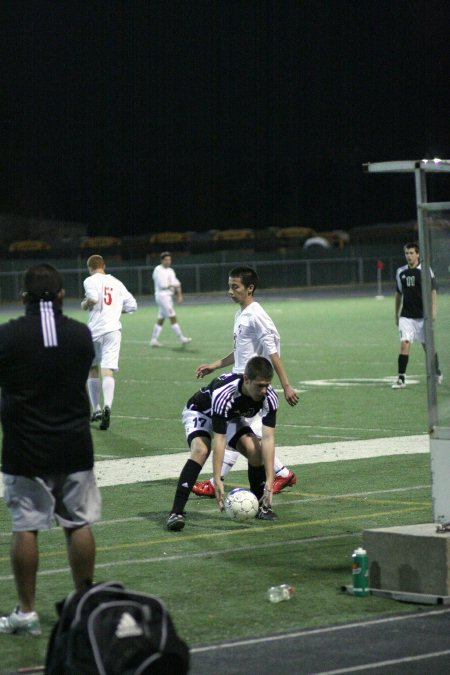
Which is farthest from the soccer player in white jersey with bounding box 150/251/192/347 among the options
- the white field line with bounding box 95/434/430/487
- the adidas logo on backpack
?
the adidas logo on backpack

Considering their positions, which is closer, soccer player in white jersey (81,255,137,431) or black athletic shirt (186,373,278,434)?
black athletic shirt (186,373,278,434)

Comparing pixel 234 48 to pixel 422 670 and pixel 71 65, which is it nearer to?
pixel 71 65

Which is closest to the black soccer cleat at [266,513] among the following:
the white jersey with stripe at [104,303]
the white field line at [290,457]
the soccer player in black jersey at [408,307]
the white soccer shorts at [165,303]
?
the white field line at [290,457]

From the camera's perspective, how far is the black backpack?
17.3 ft

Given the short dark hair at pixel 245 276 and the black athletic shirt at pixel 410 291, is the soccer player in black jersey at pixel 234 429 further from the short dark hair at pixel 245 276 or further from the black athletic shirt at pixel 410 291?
the black athletic shirt at pixel 410 291

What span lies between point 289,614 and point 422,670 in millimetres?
1322

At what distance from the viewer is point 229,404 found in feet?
32.5

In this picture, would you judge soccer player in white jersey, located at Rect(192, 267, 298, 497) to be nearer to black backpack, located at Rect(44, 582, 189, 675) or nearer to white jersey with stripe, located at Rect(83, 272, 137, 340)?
black backpack, located at Rect(44, 582, 189, 675)

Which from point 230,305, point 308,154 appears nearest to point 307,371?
point 230,305

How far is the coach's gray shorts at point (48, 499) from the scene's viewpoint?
6.72m

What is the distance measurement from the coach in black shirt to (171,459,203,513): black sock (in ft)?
9.78

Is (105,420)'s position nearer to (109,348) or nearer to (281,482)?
(109,348)

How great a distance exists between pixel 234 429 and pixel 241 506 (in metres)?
0.66

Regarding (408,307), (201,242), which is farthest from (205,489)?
(201,242)
